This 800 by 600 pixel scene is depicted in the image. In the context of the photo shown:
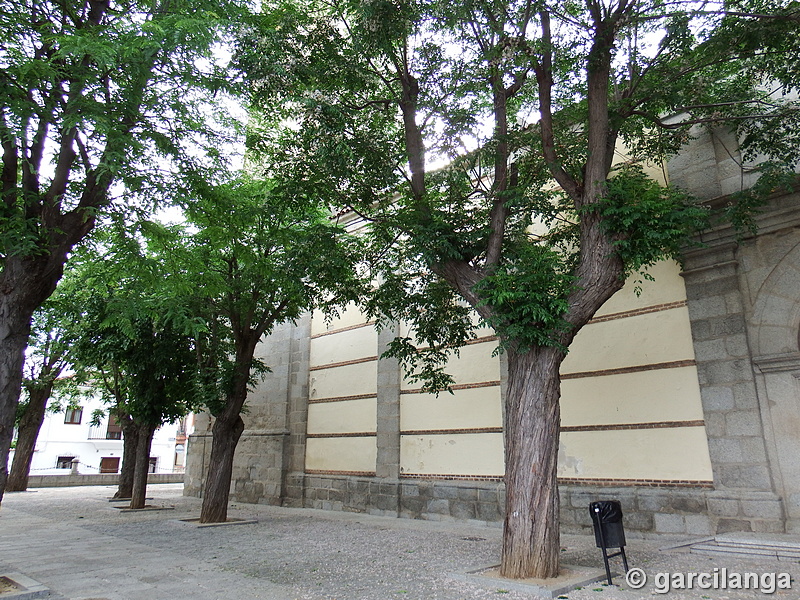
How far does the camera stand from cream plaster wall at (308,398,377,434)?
44.3 feet

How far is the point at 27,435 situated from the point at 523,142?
66.6 feet

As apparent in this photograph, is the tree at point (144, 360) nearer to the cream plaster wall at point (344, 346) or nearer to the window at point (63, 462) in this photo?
the cream plaster wall at point (344, 346)

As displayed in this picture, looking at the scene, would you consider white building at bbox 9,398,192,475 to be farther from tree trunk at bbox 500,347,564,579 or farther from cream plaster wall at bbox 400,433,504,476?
tree trunk at bbox 500,347,564,579

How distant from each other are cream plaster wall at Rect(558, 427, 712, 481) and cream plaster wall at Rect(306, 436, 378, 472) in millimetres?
4934

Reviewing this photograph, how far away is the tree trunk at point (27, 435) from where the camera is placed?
64.9 feet

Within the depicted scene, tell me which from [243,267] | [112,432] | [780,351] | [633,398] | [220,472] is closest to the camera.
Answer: [780,351]

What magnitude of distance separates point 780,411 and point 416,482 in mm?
6873

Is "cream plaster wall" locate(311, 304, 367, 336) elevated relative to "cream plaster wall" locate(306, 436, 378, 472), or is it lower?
elevated

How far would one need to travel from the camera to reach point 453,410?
463 inches

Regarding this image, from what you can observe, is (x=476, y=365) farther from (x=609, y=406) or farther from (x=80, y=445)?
(x=80, y=445)

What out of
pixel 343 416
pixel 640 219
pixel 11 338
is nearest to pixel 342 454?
pixel 343 416

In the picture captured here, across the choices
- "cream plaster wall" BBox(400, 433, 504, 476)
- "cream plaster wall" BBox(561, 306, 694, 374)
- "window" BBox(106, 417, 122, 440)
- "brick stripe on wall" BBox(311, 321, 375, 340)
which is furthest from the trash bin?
"window" BBox(106, 417, 122, 440)

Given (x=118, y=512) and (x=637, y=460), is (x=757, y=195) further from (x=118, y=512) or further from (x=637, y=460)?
(x=118, y=512)

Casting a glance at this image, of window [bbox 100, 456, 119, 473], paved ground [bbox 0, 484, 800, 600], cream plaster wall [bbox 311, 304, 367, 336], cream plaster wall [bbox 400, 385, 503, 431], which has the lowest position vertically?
paved ground [bbox 0, 484, 800, 600]
